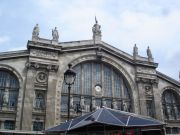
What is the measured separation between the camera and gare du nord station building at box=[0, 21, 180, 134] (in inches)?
1068

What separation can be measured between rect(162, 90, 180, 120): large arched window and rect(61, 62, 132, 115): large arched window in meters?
5.80

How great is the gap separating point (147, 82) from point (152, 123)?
80.2 feet

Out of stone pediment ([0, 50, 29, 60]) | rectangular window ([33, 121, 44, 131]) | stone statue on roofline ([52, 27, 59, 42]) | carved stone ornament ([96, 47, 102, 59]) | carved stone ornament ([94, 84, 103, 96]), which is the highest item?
stone statue on roofline ([52, 27, 59, 42])

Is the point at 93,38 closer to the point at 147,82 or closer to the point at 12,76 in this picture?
the point at 147,82

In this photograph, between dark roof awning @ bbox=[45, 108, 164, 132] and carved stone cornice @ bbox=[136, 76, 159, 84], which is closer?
dark roof awning @ bbox=[45, 108, 164, 132]

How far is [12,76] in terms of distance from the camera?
92.3 ft

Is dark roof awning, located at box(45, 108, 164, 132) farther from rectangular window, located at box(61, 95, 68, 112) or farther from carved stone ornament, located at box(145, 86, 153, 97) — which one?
carved stone ornament, located at box(145, 86, 153, 97)

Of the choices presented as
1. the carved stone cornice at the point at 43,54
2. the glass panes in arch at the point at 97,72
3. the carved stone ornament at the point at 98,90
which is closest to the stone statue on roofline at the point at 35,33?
the carved stone cornice at the point at 43,54

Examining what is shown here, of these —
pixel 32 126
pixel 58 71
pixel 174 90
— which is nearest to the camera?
pixel 32 126

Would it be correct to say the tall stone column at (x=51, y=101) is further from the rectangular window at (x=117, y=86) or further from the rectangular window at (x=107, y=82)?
the rectangular window at (x=117, y=86)

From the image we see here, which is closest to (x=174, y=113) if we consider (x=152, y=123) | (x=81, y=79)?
(x=81, y=79)

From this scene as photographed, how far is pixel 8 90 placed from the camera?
2744cm

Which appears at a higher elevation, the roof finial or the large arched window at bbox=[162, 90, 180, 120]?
the roof finial

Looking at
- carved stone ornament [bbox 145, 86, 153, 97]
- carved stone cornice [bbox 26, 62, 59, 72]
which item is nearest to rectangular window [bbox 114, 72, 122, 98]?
carved stone ornament [bbox 145, 86, 153, 97]
